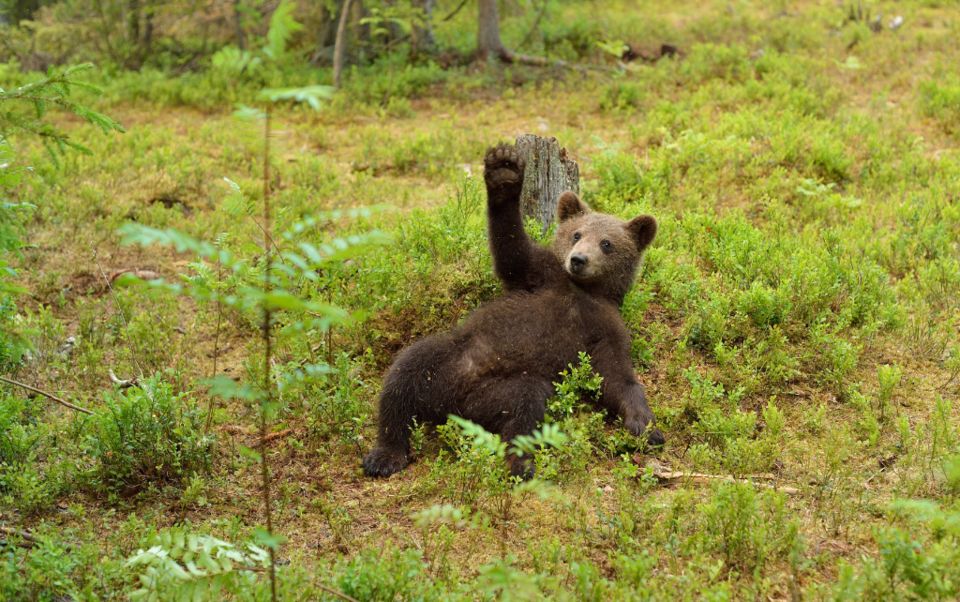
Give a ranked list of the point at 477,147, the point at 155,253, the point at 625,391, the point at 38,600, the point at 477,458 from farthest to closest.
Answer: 1. the point at 477,147
2. the point at 155,253
3. the point at 625,391
4. the point at 477,458
5. the point at 38,600

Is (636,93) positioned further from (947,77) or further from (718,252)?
(718,252)

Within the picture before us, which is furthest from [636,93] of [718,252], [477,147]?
[718,252]

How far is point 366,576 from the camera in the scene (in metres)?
3.38

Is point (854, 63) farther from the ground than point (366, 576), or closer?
farther from the ground

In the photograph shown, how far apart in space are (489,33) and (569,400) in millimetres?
11175

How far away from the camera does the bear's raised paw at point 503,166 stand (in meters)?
5.06

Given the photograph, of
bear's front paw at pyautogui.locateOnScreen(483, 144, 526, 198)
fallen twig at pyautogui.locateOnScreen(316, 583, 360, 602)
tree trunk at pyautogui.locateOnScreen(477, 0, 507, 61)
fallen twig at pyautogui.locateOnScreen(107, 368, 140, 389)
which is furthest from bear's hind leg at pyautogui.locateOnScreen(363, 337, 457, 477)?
tree trunk at pyautogui.locateOnScreen(477, 0, 507, 61)

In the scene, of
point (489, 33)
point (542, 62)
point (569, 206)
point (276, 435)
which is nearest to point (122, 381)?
point (276, 435)

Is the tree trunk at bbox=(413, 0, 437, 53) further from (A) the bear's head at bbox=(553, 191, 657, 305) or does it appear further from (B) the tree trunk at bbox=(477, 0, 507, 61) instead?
(A) the bear's head at bbox=(553, 191, 657, 305)

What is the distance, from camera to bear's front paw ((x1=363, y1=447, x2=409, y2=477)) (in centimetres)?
482

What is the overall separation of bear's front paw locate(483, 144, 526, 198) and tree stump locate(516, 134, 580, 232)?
5.13ft

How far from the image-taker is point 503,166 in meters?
5.11

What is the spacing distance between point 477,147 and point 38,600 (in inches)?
330

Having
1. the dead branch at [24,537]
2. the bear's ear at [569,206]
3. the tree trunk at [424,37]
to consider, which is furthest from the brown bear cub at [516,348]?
the tree trunk at [424,37]
